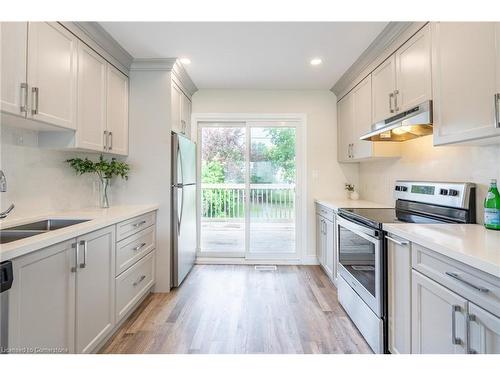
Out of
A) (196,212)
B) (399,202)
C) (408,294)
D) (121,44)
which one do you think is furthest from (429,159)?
(121,44)

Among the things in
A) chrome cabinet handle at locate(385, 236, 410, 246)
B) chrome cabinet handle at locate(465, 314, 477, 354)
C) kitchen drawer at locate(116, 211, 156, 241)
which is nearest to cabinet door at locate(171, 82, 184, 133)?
kitchen drawer at locate(116, 211, 156, 241)

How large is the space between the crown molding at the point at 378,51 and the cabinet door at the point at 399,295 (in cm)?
159

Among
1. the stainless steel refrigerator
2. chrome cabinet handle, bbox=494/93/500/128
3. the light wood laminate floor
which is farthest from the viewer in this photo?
the stainless steel refrigerator

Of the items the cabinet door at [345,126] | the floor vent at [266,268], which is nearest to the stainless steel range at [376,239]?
the cabinet door at [345,126]

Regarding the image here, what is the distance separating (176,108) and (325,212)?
2193mm

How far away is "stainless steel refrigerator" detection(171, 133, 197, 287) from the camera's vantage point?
9.28 ft

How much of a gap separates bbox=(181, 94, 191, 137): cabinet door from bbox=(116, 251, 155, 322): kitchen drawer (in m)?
Answer: 1.60

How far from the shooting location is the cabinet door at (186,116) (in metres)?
3.28

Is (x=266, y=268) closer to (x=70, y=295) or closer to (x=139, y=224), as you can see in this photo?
(x=139, y=224)

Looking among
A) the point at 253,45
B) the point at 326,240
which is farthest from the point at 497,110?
the point at 326,240

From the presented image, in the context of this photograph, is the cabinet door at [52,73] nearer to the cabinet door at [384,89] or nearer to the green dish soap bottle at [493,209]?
the cabinet door at [384,89]

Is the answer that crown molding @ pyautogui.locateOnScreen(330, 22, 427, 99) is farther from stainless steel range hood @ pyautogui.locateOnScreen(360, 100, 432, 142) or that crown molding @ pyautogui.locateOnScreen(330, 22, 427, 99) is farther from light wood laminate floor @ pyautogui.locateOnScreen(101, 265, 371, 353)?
light wood laminate floor @ pyautogui.locateOnScreen(101, 265, 371, 353)

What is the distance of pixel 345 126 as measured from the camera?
340cm
